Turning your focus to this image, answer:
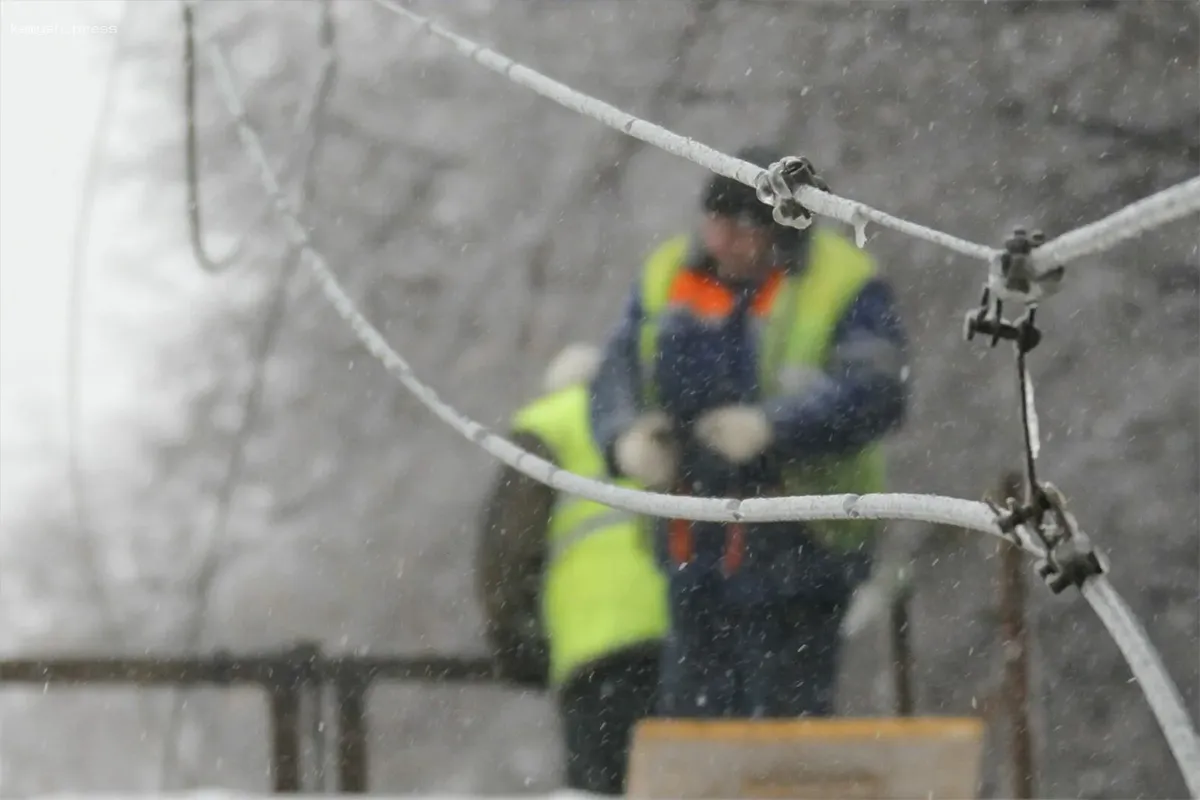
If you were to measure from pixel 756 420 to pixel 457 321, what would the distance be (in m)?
A: 1.04

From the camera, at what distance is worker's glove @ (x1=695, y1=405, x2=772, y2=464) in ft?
4.39

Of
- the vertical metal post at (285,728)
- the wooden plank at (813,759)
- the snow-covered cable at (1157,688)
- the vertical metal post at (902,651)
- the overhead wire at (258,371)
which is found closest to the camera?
the snow-covered cable at (1157,688)

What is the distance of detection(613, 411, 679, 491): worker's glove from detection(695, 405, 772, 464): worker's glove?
0.06 metres

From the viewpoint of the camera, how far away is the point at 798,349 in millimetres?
1400

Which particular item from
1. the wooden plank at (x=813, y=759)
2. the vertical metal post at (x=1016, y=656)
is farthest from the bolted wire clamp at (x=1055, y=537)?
the vertical metal post at (x=1016, y=656)

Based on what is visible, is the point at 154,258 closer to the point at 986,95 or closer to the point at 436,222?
the point at 436,222

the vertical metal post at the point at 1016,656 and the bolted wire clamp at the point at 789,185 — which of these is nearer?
the bolted wire clamp at the point at 789,185

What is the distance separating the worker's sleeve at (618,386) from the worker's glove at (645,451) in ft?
0.04

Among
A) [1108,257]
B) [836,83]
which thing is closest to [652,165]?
[836,83]

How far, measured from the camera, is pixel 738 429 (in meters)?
1.34

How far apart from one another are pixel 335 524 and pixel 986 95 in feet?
4.48

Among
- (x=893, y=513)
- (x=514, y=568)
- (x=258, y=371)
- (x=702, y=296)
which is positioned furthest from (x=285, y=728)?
(x=893, y=513)

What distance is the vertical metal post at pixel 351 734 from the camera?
1.56m

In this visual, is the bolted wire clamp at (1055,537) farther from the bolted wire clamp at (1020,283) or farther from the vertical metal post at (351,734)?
the vertical metal post at (351,734)
